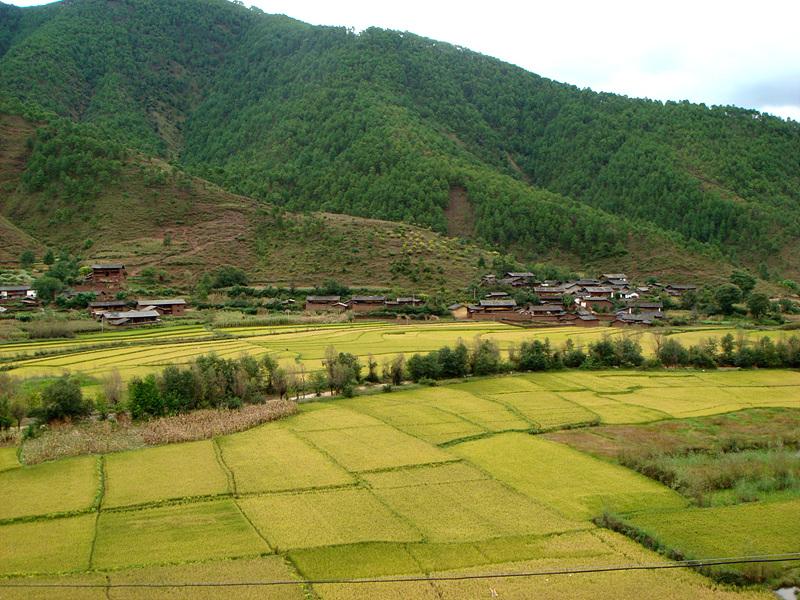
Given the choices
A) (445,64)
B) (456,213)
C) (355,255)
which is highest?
(445,64)

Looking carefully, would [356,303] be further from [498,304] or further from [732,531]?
[732,531]

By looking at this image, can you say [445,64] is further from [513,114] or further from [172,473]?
[172,473]

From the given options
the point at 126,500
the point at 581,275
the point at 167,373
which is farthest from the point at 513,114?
the point at 126,500

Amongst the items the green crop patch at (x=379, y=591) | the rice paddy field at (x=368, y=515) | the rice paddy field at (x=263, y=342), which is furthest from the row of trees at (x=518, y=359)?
the green crop patch at (x=379, y=591)

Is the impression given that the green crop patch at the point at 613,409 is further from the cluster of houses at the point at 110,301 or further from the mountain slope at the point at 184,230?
the mountain slope at the point at 184,230

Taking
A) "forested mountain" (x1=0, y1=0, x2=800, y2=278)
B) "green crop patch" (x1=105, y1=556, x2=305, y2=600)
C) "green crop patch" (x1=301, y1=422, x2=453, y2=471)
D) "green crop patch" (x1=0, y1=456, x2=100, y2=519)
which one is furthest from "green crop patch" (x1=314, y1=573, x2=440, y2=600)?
"forested mountain" (x1=0, y1=0, x2=800, y2=278)
